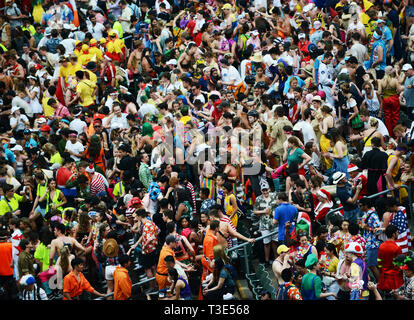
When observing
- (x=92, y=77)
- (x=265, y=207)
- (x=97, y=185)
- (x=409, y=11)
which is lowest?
(x=265, y=207)

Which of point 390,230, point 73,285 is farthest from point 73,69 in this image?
point 390,230

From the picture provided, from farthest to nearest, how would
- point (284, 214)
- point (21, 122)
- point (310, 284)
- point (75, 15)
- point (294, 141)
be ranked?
point (75, 15) < point (21, 122) < point (294, 141) < point (284, 214) < point (310, 284)

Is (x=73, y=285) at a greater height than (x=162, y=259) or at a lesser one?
lesser

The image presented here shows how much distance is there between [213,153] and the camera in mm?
16062

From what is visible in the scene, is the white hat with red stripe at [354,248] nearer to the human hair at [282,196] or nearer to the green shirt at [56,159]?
the human hair at [282,196]

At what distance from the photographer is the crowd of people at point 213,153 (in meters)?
13.1

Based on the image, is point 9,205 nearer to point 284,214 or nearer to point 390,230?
point 284,214

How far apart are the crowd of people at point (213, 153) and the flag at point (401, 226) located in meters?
0.02

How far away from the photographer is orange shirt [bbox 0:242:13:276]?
14430 mm

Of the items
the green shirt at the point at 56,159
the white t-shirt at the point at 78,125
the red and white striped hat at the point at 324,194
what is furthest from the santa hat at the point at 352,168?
the white t-shirt at the point at 78,125

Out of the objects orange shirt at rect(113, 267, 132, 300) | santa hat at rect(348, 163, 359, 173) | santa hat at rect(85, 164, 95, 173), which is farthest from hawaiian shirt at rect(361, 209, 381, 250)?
santa hat at rect(85, 164, 95, 173)

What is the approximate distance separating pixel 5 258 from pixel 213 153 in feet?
14.3

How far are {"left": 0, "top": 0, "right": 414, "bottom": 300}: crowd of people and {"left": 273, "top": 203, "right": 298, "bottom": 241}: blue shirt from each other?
0.08 ft

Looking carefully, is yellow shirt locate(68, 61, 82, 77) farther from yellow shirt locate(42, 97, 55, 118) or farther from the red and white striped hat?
the red and white striped hat
